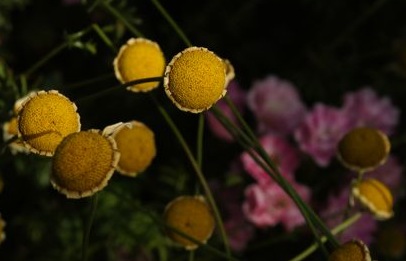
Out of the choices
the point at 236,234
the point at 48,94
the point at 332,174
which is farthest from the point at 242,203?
the point at 48,94

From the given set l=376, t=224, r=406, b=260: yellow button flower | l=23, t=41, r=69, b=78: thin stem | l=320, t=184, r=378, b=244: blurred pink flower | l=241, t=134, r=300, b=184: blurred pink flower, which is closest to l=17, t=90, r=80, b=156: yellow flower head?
l=23, t=41, r=69, b=78: thin stem

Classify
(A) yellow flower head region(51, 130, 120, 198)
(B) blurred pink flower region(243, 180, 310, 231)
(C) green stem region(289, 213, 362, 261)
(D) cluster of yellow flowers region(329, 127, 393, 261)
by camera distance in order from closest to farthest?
(A) yellow flower head region(51, 130, 120, 198)
(C) green stem region(289, 213, 362, 261)
(D) cluster of yellow flowers region(329, 127, 393, 261)
(B) blurred pink flower region(243, 180, 310, 231)

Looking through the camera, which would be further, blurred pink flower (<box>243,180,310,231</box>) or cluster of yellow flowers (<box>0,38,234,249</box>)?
blurred pink flower (<box>243,180,310,231</box>)

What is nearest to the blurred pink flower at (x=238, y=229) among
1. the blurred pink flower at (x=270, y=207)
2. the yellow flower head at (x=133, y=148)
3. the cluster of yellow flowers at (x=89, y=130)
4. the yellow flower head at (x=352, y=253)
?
the blurred pink flower at (x=270, y=207)

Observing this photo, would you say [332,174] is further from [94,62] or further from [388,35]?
[94,62]

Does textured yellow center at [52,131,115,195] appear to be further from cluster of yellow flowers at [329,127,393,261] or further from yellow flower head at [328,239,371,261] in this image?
cluster of yellow flowers at [329,127,393,261]

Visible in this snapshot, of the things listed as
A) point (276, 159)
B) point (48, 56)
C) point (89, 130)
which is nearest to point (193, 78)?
point (89, 130)
